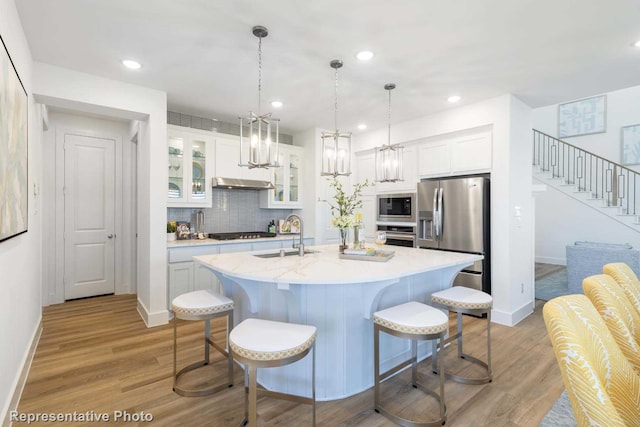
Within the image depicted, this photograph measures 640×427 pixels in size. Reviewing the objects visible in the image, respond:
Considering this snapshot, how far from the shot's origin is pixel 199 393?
2.16m

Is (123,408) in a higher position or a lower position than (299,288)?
lower

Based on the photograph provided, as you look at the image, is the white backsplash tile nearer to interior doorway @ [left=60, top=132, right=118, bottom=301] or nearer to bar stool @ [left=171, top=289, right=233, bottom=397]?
interior doorway @ [left=60, top=132, right=118, bottom=301]

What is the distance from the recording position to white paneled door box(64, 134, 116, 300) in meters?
4.37

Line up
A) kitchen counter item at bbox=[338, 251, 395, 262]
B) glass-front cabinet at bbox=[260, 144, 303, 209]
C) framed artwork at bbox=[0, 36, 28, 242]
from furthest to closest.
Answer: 1. glass-front cabinet at bbox=[260, 144, 303, 209]
2. kitchen counter item at bbox=[338, 251, 395, 262]
3. framed artwork at bbox=[0, 36, 28, 242]

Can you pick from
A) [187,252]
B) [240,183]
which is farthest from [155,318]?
[240,183]

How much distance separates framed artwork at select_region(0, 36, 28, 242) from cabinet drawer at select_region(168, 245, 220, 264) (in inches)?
60.5

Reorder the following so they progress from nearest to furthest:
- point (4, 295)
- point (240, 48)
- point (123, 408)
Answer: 1. point (4, 295)
2. point (123, 408)
3. point (240, 48)

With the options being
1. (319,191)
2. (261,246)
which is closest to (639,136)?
(319,191)

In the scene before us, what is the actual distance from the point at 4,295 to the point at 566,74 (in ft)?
15.5

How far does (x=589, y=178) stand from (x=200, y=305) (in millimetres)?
8433

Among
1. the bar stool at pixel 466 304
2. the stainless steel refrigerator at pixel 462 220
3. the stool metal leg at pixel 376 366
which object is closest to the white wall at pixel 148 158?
the stool metal leg at pixel 376 366

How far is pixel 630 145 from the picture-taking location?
21.2 ft

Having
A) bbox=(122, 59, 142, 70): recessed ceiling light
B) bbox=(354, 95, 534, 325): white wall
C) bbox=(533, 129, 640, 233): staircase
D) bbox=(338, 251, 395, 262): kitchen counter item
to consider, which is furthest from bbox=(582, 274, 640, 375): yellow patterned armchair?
bbox=(533, 129, 640, 233): staircase

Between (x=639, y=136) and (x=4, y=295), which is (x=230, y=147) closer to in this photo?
(x=4, y=295)
